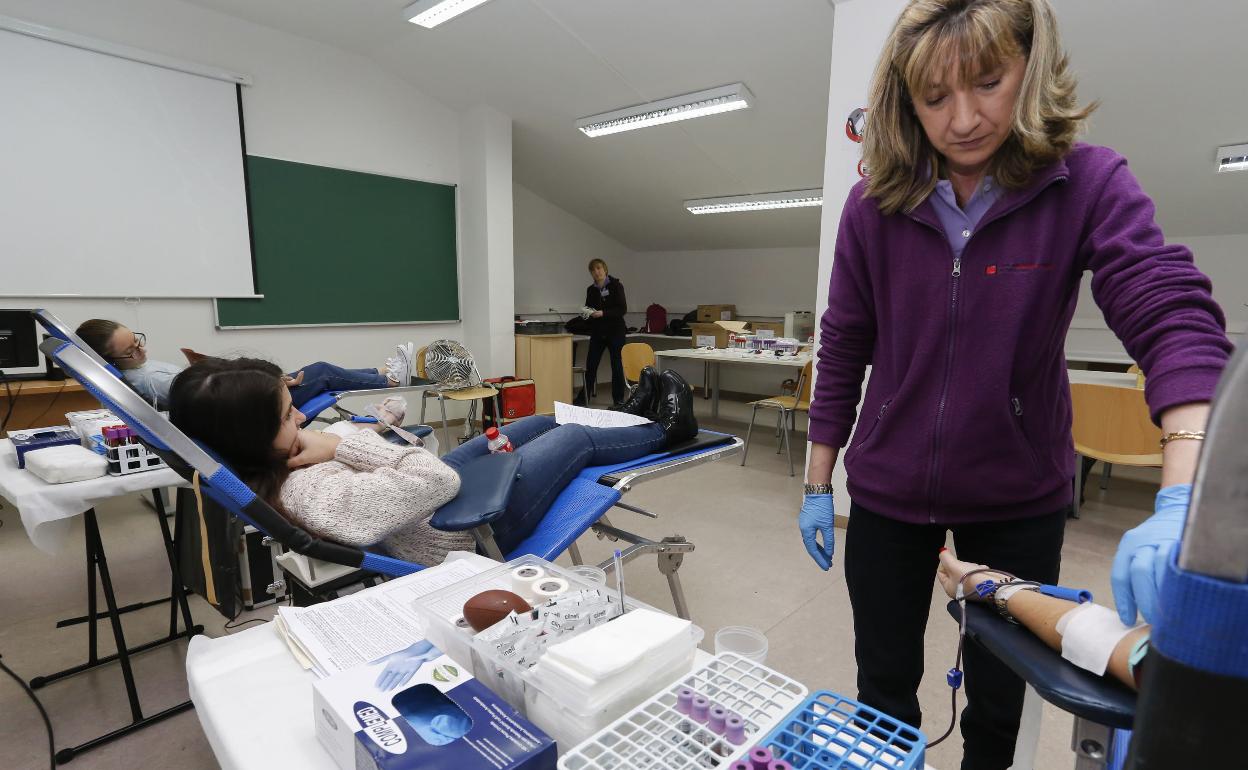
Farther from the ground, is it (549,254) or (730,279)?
(549,254)

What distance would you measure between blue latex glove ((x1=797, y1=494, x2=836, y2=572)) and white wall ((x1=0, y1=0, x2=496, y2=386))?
14.7 feet

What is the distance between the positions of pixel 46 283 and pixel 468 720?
4.57m

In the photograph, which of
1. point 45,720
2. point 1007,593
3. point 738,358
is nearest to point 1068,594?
point 1007,593

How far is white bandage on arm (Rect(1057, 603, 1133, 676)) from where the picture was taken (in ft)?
1.48

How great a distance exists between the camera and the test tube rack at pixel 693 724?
454mm

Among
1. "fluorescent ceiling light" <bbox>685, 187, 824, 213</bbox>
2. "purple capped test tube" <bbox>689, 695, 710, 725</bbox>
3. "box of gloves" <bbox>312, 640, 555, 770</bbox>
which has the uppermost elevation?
"fluorescent ceiling light" <bbox>685, 187, 824, 213</bbox>

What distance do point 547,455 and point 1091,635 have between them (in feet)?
4.47

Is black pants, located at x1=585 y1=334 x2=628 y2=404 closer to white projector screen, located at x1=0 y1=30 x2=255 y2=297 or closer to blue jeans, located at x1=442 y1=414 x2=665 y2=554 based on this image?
white projector screen, located at x1=0 y1=30 x2=255 y2=297

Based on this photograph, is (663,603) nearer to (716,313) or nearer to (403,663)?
(403,663)

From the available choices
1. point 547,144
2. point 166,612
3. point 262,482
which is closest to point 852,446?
point 262,482

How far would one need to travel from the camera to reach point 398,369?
3285 millimetres

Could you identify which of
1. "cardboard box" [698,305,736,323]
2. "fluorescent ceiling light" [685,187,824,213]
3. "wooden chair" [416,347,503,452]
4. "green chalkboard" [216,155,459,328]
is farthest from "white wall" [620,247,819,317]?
"wooden chair" [416,347,503,452]

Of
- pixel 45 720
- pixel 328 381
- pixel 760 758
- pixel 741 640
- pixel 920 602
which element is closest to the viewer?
pixel 760 758

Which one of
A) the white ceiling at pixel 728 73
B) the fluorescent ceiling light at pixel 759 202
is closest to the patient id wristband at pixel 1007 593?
the white ceiling at pixel 728 73
